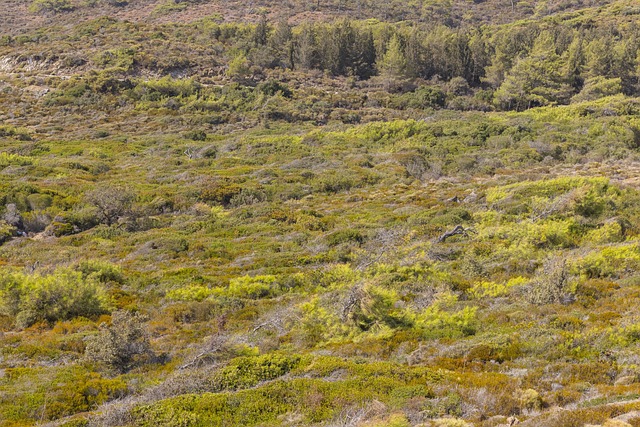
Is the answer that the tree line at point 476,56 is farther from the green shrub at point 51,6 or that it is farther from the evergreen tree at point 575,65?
the green shrub at point 51,6

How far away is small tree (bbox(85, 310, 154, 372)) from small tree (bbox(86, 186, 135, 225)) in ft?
50.5

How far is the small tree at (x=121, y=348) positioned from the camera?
9469 millimetres

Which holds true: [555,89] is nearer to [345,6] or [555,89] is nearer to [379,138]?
[379,138]

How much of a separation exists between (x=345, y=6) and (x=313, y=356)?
116m

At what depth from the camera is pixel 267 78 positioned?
65.9 metres

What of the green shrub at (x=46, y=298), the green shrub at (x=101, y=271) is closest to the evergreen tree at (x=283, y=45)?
the green shrub at (x=101, y=271)

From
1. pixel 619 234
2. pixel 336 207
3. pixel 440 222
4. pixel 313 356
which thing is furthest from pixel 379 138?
pixel 313 356

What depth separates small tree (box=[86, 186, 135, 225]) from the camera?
945 inches

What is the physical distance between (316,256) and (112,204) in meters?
12.9

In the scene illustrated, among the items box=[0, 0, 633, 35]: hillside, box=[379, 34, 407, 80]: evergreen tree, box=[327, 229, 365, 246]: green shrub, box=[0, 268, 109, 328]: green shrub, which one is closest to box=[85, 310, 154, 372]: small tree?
box=[0, 268, 109, 328]: green shrub

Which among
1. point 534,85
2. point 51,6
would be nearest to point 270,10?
point 51,6

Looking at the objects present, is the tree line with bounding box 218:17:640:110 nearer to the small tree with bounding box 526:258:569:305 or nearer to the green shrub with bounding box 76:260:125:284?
the small tree with bounding box 526:258:569:305

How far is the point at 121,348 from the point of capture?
Answer: 31.4ft

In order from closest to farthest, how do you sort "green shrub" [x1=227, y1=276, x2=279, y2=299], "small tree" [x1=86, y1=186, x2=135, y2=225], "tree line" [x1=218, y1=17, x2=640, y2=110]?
"green shrub" [x1=227, y1=276, x2=279, y2=299]
"small tree" [x1=86, y1=186, x2=135, y2=225]
"tree line" [x1=218, y1=17, x2=640, y2=110]
